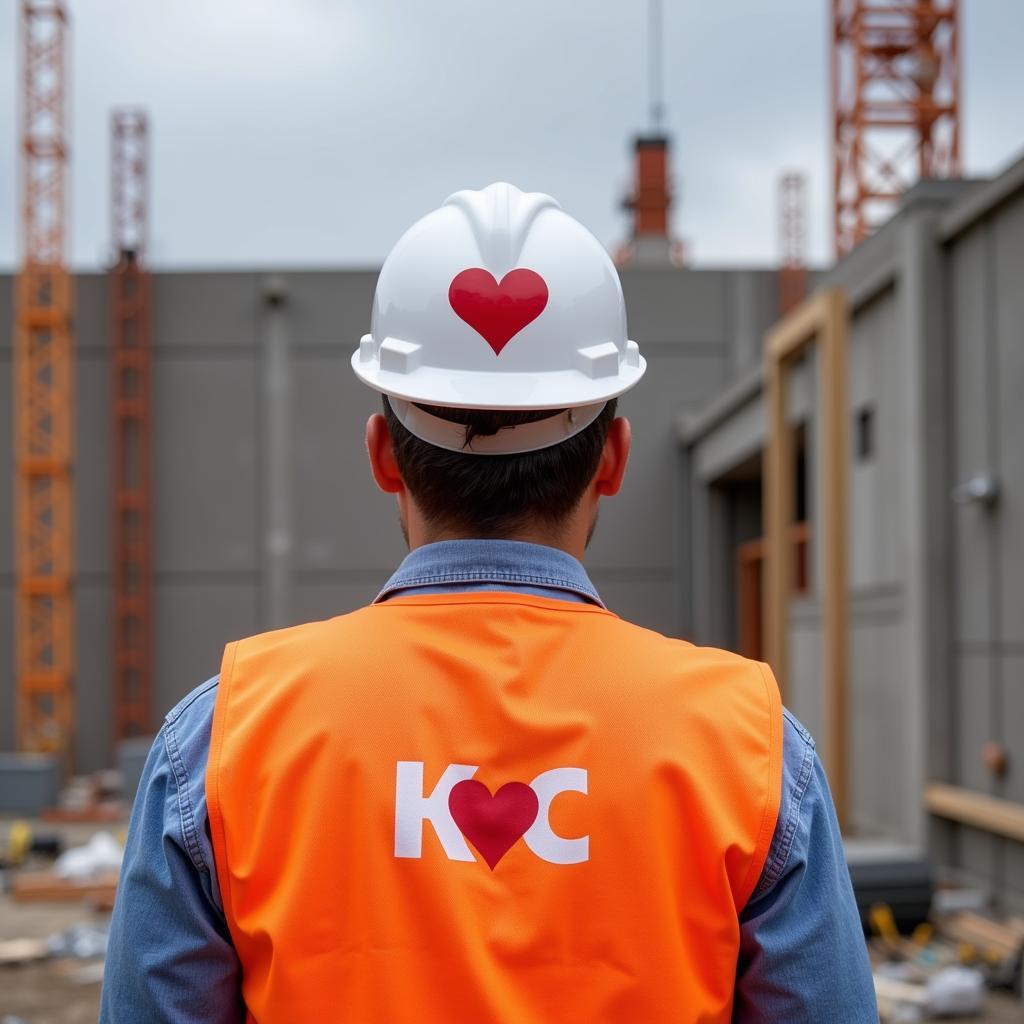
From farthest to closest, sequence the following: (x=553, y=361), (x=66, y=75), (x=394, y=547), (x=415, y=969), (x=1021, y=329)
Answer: (x=66, y=75) → (x=394, y=547) → (x=1021, y=329) → (x=553, y=361) → (x=415, y=969)

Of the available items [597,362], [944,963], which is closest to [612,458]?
[597,362]

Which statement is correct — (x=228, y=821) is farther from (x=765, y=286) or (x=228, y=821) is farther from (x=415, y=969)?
(x=765, y=286)

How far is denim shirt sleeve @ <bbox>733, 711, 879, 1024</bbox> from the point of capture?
57.8 inches

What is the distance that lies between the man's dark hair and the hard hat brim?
2 cm

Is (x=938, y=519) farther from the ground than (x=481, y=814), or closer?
farther from the ground

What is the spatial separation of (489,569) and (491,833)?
32 centimetres

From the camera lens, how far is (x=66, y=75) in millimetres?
26297

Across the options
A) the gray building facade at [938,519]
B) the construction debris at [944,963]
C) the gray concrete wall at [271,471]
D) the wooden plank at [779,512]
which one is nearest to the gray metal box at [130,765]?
the gray concrete wall at [271,471]

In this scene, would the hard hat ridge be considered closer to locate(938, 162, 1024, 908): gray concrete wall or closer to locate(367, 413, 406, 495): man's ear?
locate(367, 413, 406, 495): man's ear

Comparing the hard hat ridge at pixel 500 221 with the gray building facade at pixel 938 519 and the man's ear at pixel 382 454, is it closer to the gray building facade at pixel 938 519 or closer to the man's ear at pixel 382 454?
the man's ear at pixel 382 454

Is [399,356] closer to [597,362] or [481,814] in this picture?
[597,362]

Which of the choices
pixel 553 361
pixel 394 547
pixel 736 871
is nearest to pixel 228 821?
pixel 736 871

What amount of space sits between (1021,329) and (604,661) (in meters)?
8.80

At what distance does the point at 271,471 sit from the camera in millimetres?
22438
